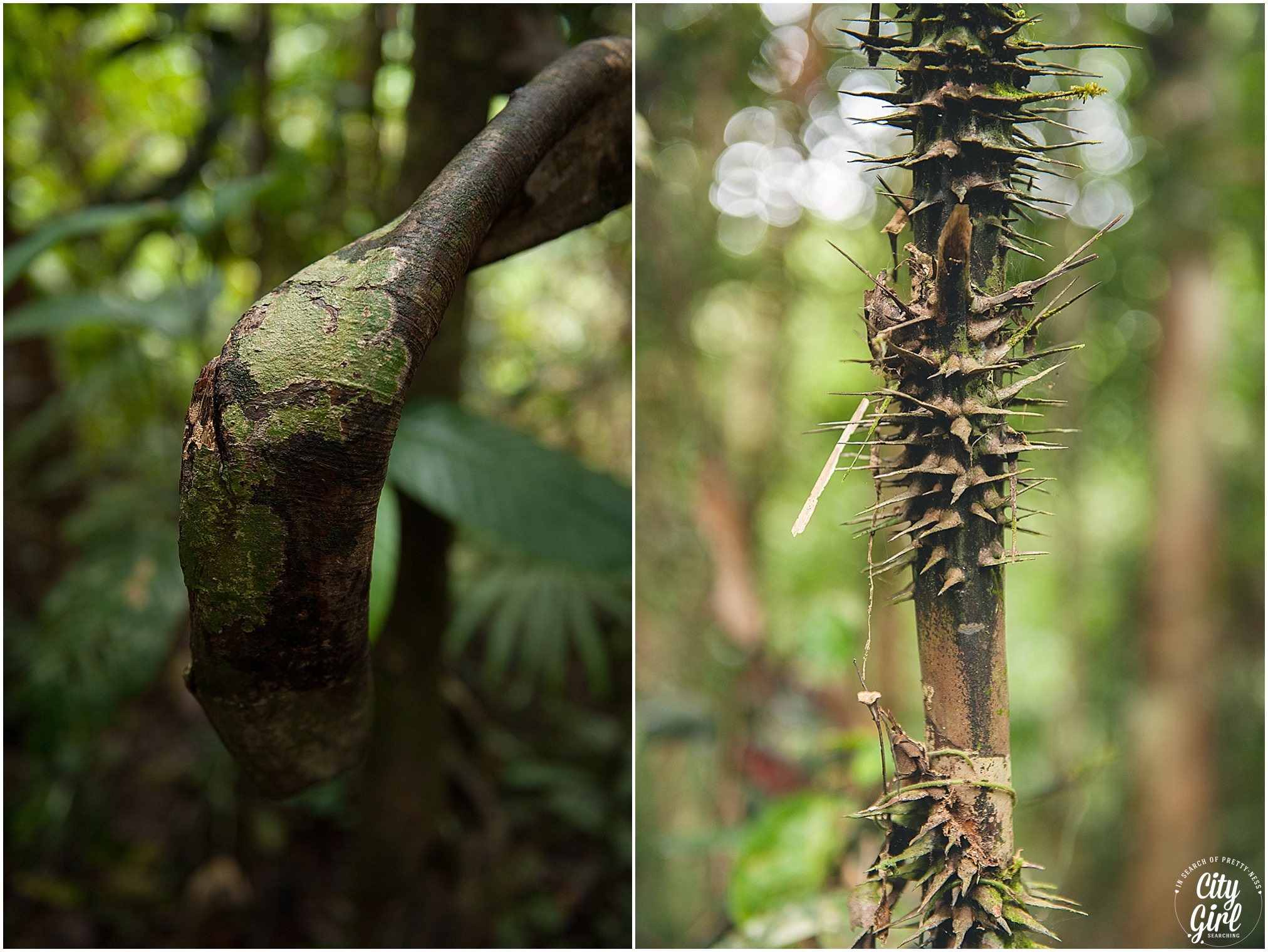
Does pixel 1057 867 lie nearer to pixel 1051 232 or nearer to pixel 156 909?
pixel 1051 232

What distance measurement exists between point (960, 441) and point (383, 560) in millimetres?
383

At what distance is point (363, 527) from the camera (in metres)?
0.33

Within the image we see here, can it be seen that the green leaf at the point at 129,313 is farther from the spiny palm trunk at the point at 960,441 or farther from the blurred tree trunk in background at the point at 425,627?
the spiny palm trunk at the point at 960,441

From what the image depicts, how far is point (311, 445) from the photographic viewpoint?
0.97 feet

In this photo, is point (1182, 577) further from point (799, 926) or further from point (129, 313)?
point (129, 313)

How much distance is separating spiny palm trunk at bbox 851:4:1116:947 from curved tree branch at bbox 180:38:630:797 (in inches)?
8.9

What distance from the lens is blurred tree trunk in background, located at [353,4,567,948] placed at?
2.22 ft

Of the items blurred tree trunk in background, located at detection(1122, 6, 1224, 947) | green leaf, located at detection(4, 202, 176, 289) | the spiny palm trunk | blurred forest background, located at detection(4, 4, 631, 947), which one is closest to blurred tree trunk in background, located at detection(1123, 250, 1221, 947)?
blurred tree trunk in background, located at detection(1122, 6, 1224, 947)

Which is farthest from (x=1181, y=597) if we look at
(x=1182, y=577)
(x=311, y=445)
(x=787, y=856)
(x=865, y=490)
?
(x=311, y=445)

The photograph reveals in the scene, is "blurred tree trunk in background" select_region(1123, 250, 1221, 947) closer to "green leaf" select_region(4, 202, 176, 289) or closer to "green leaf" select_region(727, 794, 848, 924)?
"green leaf" select_region(727, 794, 848, 924)

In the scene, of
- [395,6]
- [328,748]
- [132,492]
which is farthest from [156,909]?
[395,6]

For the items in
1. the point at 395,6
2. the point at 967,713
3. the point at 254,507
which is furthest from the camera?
the point at 395,6

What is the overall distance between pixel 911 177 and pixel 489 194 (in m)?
0.25

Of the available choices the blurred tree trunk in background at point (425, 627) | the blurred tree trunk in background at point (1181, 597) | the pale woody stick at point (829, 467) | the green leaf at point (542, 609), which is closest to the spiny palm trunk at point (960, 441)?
the pale woody stick at point (829, 467)
